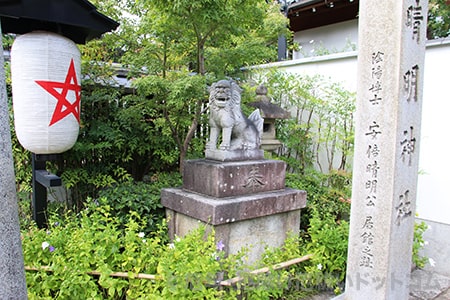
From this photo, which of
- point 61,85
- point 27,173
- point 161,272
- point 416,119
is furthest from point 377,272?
point 27,173

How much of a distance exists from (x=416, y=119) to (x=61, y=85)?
318cm

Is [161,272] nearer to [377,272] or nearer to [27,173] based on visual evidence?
[377,272]

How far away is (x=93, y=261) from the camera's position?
2816mm

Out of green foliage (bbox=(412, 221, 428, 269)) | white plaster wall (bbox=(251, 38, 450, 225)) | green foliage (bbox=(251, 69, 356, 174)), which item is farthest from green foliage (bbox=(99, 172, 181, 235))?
white plaster wall (bbox=(251, 38, 450, 225))

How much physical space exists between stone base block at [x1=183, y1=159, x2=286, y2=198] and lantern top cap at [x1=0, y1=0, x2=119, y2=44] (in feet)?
5.83

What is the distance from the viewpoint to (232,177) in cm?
362

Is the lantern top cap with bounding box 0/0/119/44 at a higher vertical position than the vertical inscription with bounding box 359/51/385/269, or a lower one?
higher

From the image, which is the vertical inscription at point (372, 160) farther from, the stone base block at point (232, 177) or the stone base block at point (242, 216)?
the stone base block at point (232, 177)

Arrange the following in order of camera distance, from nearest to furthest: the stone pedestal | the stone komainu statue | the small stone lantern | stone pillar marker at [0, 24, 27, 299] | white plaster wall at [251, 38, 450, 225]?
stone pillar marker at [0, 24, 27, 299], the stone pedestal, the stone komainu statue, white plaster wall at [251, 38, 450, 225], the small stone lantern

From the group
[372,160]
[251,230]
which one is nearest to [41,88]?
[251,230]

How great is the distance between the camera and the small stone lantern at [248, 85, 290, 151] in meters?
5.29

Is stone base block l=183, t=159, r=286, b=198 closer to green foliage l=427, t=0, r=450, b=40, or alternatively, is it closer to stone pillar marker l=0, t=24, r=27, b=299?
stone pillar marker l=0, t=24, r=27, b=299

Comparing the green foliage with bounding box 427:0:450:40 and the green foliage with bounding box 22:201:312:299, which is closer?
the green foliage with bounding box 22:201:312:299

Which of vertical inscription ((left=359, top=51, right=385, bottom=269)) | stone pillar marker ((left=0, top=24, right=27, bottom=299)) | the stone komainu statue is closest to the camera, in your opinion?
stone pillar marker ((left=0, top=24, right=27, bottom=299))
